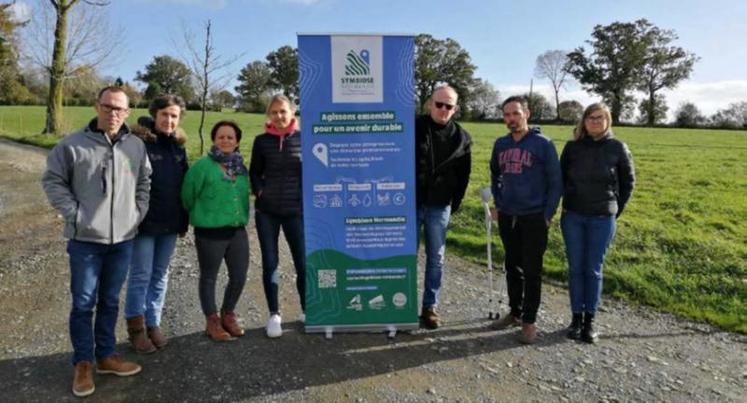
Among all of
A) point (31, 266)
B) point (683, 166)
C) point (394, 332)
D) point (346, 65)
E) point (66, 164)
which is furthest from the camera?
point (683, 166)

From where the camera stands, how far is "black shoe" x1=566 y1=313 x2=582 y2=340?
4.71 meters

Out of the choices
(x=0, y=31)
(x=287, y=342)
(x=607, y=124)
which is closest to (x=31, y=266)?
(x=287, y=342)

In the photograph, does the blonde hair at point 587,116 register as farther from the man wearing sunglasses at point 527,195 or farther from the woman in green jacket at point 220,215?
the woman in green jacket at point 220,215

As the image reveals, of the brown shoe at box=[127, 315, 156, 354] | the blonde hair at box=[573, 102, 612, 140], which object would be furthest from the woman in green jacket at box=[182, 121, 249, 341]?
the blonde hair at box=[573, 102, 612, 140]

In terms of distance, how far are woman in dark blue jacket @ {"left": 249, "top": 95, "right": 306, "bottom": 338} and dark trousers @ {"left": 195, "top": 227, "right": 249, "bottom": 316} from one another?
0.20 meters

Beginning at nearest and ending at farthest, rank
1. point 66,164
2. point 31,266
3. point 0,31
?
1. point 66,164
2. point 31,266
3. point 0,31

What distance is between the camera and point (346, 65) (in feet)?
14.5

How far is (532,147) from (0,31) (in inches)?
1303

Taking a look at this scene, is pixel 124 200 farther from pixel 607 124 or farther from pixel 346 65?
pixel 607 124

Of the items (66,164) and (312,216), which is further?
(312,216)

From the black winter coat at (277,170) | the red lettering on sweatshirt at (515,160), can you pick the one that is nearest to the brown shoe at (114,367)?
the black winter coat at (277,170)

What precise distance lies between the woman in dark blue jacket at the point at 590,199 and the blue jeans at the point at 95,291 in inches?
150

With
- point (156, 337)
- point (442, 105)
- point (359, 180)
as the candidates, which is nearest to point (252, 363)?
point (156, 337)

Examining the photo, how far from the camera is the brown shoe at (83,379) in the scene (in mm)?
3541
